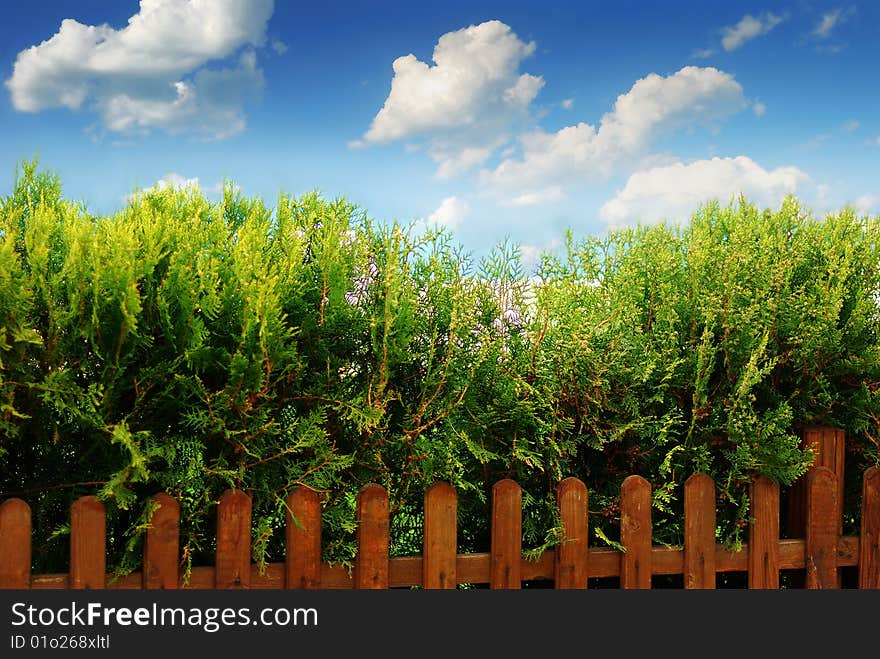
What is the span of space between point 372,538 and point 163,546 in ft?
3.17

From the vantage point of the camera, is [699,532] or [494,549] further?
[699,532]

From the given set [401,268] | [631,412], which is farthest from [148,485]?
[631,412]

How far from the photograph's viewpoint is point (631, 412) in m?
4.24

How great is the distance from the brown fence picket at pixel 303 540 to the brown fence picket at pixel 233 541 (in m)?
0.19

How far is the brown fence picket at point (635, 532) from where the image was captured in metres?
4.23

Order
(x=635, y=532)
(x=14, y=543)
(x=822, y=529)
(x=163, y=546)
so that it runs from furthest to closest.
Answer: (x=822, y=529) < (x=635, y=532) < (x=163, y=546) < (x=14, y=543)

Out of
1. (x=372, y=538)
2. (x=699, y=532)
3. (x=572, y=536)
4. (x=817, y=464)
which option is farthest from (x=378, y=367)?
(x=817, y=464)

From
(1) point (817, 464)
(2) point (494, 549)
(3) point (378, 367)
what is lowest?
(2) point (494, 549)

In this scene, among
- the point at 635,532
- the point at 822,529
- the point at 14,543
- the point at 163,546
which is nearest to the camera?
the point at 14,543

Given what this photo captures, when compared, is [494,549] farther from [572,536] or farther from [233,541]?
[233,541]

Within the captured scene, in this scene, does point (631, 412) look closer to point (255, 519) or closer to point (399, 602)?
point (399, 602)

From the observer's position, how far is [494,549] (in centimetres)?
413

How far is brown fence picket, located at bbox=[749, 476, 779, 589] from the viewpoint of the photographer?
4484 mm

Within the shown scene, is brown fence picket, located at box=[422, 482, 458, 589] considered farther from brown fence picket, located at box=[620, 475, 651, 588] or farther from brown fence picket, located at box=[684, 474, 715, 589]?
brown fence picket, located at box=[684, 474, 715, 589]
